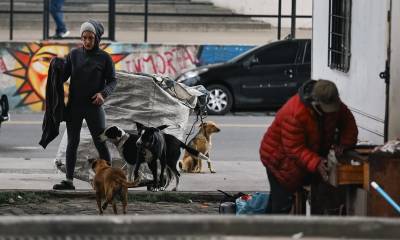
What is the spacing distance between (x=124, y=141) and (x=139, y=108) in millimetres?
976

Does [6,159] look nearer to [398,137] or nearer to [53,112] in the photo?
[53,112]

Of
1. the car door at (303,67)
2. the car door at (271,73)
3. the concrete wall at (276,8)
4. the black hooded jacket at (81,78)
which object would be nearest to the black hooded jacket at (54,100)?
the black hooded jacket at (81,78)

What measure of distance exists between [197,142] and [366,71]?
442 centimetres

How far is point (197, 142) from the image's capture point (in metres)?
14.0

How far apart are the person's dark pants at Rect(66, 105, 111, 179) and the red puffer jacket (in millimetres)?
3942

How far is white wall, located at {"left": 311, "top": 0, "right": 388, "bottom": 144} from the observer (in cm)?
938

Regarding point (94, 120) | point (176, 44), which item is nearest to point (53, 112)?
point (94, 120)

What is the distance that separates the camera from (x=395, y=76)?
9.06 metres

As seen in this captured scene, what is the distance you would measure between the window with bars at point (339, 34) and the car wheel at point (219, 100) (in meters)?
10.4

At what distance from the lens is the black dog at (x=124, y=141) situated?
1165 cm

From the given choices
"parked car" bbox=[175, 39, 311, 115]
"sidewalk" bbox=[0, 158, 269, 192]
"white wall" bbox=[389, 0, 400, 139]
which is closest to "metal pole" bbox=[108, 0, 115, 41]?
"parked car" bbox=[175, 39, 311, 115]

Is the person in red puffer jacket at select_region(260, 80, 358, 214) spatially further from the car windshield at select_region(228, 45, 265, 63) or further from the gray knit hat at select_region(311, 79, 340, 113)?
the car windshield at select_region(228, 45, 265, 63)

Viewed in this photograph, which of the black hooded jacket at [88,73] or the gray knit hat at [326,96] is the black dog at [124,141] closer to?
the black hooded jacket at [88,73]

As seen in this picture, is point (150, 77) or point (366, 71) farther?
point (150, 77)
